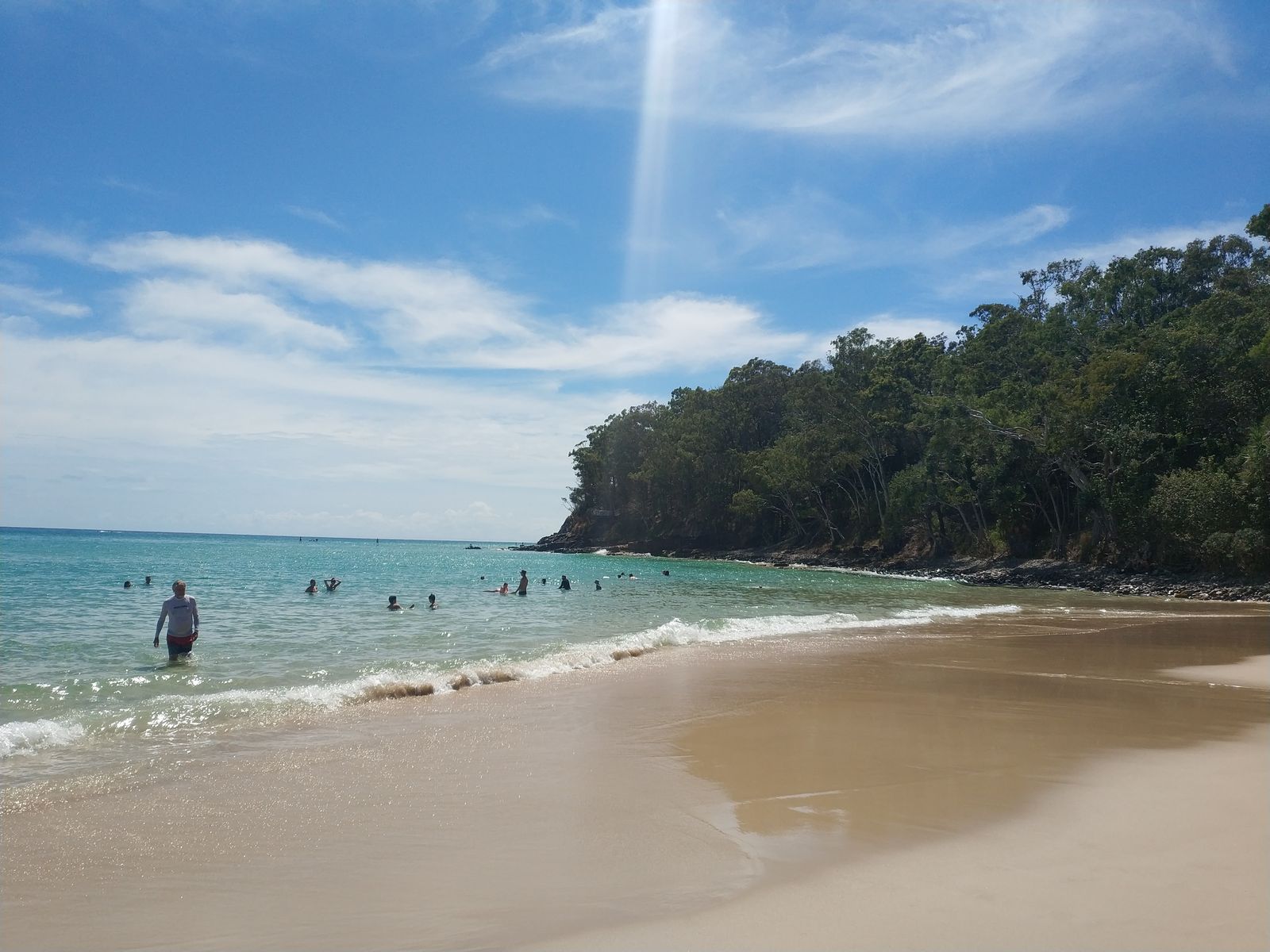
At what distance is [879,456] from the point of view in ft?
195

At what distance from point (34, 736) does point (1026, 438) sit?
4315 centimetres

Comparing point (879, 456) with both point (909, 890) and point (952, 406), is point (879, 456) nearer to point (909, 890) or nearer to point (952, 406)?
point (952, 406)

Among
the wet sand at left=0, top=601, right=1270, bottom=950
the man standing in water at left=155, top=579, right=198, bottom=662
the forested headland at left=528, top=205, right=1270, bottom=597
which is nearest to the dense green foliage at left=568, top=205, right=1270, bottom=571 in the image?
the forested headland at left=528, top=205, right=1270, bottom=597

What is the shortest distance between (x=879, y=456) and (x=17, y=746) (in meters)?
57.7

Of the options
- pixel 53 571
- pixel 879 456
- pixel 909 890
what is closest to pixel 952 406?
pixel 879 456

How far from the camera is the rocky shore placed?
30.7 meters

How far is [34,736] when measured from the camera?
723 cm

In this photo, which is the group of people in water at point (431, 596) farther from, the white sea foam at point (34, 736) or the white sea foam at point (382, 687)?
the white sea foam at point (34, 736)

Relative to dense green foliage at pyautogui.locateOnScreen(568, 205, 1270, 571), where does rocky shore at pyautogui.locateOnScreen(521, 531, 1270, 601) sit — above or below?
below

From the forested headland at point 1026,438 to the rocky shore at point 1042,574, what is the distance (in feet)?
2.52

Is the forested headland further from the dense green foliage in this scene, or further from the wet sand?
the wet sand

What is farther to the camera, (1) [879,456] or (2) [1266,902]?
(1) [879,456]

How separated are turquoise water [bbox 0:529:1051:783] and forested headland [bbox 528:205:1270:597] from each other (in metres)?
9.04

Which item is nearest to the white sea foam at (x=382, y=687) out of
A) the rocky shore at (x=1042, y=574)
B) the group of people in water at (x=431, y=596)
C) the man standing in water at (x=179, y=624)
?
the man standing in water at (x=179, y=624)
